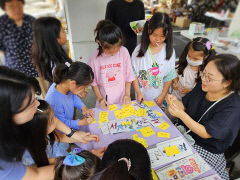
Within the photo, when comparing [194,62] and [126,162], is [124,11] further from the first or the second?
[126,162]

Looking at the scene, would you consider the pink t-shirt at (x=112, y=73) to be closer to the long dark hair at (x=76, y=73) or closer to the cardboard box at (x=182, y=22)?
the long dark hair at (x=76, y=73)

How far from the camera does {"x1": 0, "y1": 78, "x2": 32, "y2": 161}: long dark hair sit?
73 centimetres

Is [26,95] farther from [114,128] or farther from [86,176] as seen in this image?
[114,128]

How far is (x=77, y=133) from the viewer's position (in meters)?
1.31

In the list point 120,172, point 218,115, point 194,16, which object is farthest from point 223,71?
point 194,16

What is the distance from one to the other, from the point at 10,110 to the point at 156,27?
1.37m

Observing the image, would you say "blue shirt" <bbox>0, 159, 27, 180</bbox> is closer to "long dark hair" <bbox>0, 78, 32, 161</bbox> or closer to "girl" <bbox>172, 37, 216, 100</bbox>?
"long dark hair" <bbox>0, 78, 32, 161</bbox>

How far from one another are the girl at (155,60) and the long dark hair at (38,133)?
927mm

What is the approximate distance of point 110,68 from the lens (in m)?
1.73

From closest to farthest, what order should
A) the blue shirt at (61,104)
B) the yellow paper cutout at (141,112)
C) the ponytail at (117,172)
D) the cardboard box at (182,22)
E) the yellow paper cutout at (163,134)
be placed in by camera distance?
the ponytail at (117,172) → the yellow paper cutout at (163,134) → the blue shirt at (61,104) → the yellow paper cutout at (141,112) → the cardboard box at (182,22)

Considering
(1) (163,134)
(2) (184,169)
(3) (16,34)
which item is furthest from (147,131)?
(3) (16,34)

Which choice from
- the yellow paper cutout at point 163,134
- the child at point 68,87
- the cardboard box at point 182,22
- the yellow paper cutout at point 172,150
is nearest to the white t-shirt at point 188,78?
the yellow paper cutout at point 163,134

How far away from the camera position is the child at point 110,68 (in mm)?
1477

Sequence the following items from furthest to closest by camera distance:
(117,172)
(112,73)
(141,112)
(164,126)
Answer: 1. (112,73)
2. (141,112)
3. (164,126)
4. (117,172)
